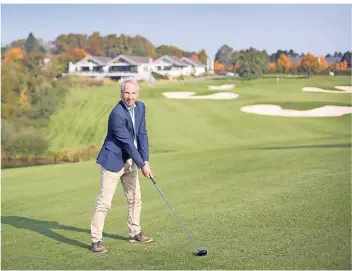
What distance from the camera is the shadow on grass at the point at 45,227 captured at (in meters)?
7.35

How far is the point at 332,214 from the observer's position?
672cm

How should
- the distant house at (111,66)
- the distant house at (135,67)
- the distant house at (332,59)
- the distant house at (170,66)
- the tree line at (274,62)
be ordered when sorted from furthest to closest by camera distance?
1. the distant house at (111,66)
2. the distant house at (170,66)
3. the distant house at (135,67)
4. the tree line at (274,62)
5. the distant house at (332,59)

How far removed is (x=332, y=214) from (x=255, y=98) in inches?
999

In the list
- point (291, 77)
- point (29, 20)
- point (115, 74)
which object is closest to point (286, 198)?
point (291, 77)

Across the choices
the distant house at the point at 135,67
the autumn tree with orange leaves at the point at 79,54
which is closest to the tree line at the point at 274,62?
the distant house at the point at 135,67

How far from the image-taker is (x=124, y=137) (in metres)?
6.41

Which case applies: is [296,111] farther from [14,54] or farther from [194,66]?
[14,54]

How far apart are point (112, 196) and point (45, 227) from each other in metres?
2.63

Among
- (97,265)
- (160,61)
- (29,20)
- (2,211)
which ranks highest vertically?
(29,20)

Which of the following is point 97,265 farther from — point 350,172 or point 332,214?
point 350,172

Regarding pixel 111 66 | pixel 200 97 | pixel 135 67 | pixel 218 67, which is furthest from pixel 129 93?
pixel 111 66

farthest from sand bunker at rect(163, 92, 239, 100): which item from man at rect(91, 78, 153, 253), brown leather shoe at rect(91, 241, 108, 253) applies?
brown leather shoe at rect(91, 241, 108, 253)

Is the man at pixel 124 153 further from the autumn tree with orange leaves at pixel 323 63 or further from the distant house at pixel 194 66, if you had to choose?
the distant house at pixel 194 66

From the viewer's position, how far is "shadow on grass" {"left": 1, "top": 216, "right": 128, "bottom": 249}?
24.1 feet
